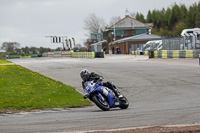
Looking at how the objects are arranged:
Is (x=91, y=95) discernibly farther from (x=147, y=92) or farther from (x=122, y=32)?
(x=122, y=32)

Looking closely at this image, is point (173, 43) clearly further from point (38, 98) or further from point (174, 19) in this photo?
point (174, 19)

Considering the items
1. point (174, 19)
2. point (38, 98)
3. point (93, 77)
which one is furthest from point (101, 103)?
point (174, 19)

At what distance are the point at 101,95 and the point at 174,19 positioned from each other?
110 meters

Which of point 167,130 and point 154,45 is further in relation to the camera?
point 154,45

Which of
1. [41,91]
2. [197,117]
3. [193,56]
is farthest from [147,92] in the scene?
[193,56]

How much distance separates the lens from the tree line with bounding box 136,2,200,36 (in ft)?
326

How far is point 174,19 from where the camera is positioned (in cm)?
11688

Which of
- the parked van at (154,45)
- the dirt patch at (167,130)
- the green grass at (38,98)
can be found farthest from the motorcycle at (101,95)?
the parked van at (154,45)

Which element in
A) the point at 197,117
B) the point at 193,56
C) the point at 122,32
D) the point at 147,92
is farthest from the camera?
the point at 122,32

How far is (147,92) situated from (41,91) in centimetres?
450

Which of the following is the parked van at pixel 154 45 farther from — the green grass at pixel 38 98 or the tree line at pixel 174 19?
the green grass at pixel 38 98

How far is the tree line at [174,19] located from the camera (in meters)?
99.4

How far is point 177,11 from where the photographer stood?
115 meters

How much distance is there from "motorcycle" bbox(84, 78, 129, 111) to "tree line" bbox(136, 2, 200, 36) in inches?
3472
